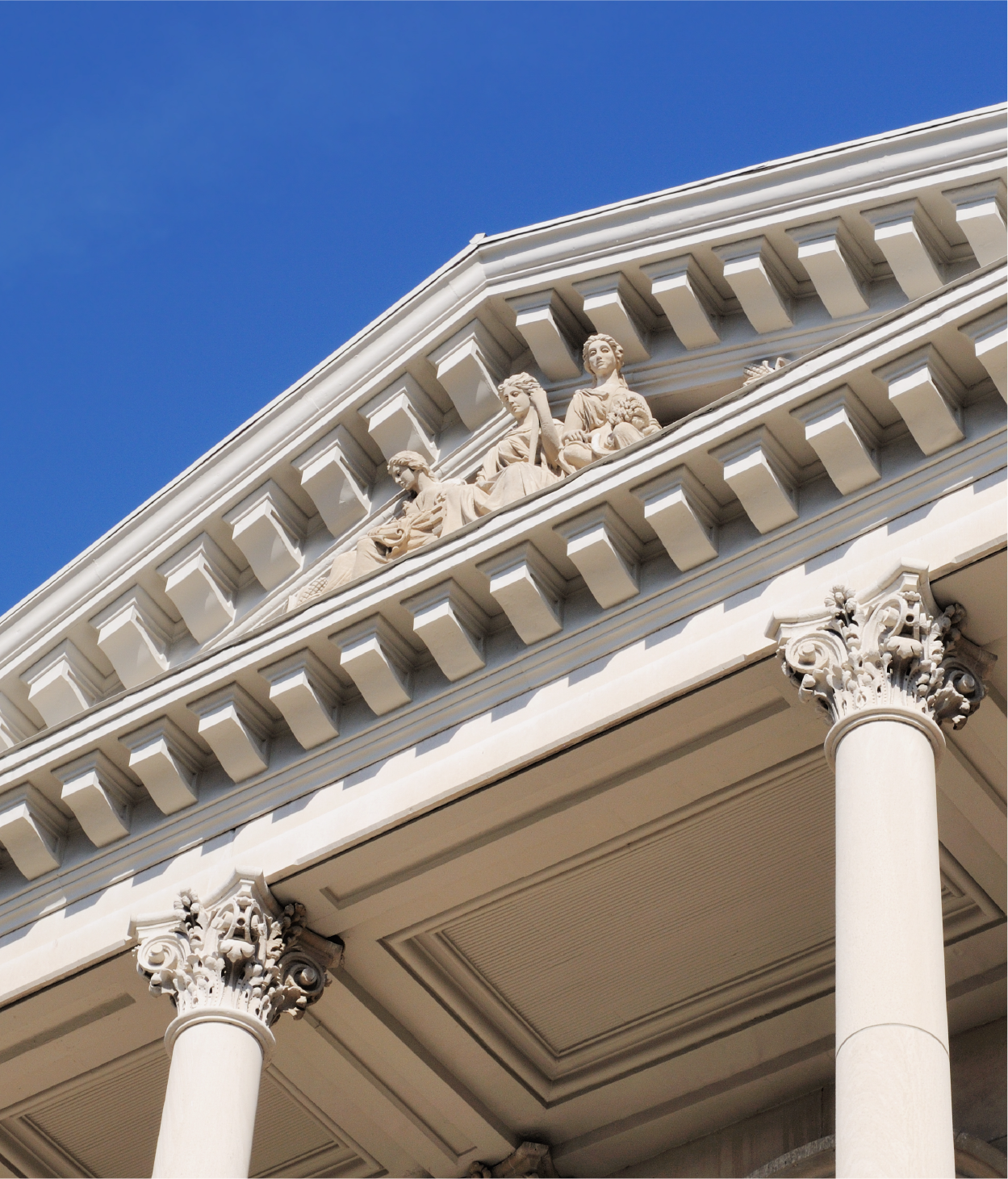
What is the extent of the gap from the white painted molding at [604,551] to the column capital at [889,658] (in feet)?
4.06

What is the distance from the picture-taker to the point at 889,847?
36.7ft

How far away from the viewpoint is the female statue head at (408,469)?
15.5 metres

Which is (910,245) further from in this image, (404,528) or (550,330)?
(404,528)

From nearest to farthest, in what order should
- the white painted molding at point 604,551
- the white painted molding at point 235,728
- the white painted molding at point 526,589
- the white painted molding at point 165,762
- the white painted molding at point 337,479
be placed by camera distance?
the white painted molding at point 604,551
the white painted molding at point 526,589
the white painted molding at point 235,728
the white painted molding at point 165,762
the white painted molding at point 337,479

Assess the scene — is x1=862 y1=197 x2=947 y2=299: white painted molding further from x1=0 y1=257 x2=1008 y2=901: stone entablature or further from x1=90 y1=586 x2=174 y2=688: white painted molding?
x1=90 y1=586 x2=174 y2=688: white painted molding

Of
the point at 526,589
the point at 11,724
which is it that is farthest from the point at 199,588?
the point at 526,589

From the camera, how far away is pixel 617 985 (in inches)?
578

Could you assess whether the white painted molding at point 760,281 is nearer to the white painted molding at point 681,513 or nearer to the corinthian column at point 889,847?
the white painted molding at point 681,513

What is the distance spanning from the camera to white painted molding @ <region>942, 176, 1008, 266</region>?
14336 mm

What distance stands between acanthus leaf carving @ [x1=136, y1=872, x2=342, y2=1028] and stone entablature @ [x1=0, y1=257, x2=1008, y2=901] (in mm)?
907

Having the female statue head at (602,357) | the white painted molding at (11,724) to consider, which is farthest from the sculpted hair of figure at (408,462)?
the white painted molding at (11,724)

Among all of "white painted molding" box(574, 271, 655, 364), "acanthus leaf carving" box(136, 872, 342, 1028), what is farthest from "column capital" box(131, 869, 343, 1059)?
"white painted molding" box(574, 271, 655, 364)

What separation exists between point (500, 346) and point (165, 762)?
3931mm

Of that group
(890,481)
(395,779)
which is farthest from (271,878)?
(890,481)
